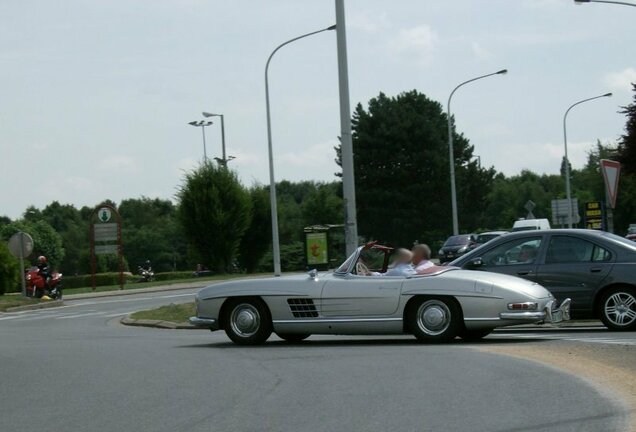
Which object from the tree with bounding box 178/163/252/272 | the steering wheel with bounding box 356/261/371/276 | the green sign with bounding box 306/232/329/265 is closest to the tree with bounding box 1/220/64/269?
the tree with bounding box 178/163/252/272

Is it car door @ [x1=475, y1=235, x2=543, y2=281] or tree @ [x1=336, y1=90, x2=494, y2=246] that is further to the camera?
tree @ [x1=336, y1=90, x2=494, y2=246]

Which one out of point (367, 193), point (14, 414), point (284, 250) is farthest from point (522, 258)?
point (367, 193)

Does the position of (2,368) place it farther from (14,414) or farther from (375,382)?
(375,382)

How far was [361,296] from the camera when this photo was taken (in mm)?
14523

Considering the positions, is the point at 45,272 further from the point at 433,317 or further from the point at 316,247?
the point at 433,317

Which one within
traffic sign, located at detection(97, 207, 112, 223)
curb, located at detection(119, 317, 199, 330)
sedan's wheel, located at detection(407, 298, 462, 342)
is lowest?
curb, located at detection(119, 317, 199, 330)

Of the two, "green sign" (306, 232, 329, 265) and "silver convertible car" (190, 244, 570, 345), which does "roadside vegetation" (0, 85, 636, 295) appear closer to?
"green sign" (306, 232, 329, 265)

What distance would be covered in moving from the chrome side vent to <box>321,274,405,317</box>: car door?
147mm

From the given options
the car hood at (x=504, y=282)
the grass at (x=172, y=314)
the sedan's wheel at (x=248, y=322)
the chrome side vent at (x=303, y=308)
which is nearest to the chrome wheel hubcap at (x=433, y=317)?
the car hood at (x=504, y=282)

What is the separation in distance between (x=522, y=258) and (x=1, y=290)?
36284 millimetres

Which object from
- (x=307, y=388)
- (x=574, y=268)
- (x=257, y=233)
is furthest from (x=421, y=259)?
(x=257, y=233)

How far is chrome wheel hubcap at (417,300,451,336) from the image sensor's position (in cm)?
1415

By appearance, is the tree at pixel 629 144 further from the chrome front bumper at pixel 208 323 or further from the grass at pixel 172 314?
the chrome front bumper at pixel 208 323

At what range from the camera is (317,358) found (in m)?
13.0
